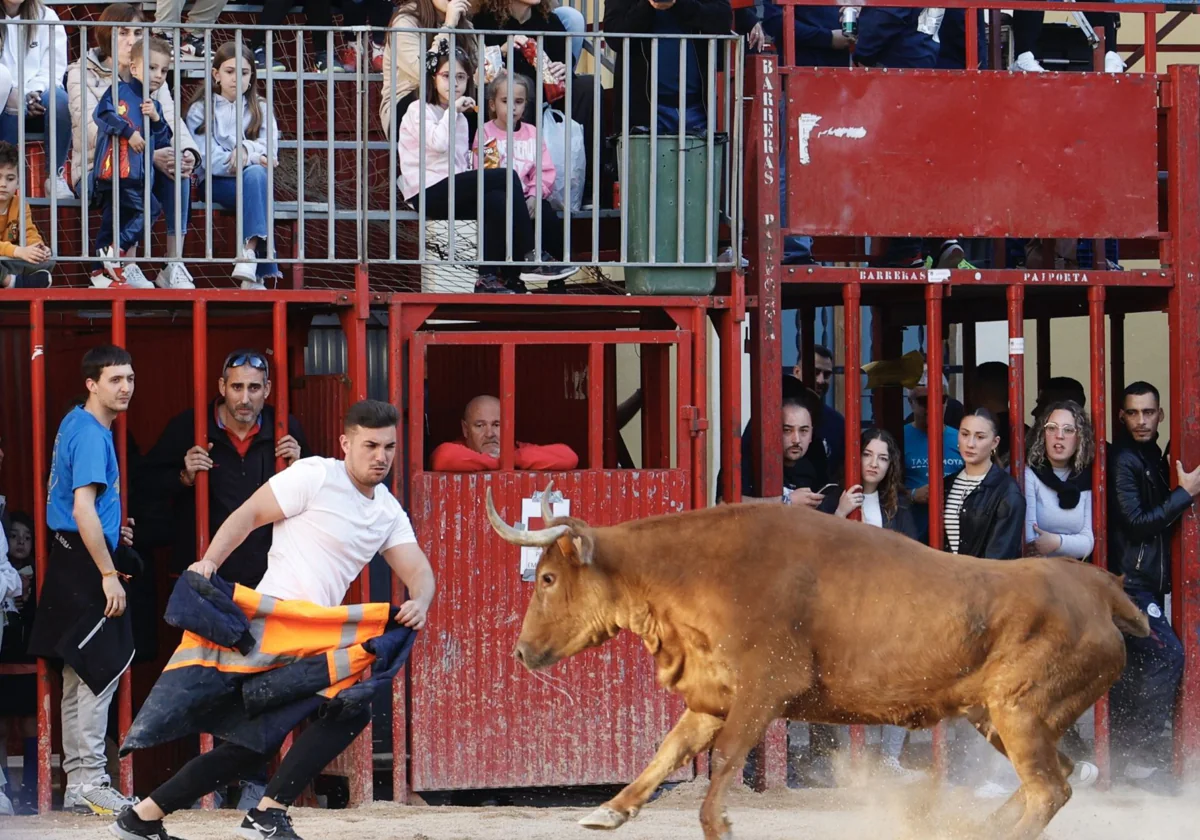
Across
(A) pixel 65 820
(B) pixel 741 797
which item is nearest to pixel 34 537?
(A) pixel 65 820

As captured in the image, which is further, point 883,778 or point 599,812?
point 883,778

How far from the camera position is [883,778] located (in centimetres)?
901

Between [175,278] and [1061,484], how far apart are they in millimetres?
4270

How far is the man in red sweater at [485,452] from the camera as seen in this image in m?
8.77

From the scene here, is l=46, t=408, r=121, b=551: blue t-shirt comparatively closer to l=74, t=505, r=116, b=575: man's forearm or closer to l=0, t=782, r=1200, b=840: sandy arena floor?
l=74, t=505, r=116, b=575: man's forearm

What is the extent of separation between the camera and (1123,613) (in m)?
7.38

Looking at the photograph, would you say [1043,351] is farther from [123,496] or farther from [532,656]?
[123,496]

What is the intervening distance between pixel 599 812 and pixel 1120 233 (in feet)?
14.5

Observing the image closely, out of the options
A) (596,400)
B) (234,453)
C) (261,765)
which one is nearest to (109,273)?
(234,453)

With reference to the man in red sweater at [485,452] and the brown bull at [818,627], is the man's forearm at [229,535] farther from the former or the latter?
the man in red sweater at [485,452]

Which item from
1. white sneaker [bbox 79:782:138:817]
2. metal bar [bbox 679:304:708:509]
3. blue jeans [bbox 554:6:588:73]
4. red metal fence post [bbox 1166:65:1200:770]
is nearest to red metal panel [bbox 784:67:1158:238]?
red metal fence post [bbox 1166:65:1200:770]

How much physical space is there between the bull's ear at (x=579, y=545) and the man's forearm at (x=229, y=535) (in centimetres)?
118

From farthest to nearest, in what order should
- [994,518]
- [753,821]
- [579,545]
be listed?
1. [994,518]
2. [753,821]
3. [579,545]

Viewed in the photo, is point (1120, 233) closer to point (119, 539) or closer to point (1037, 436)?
point (1037, 436)
